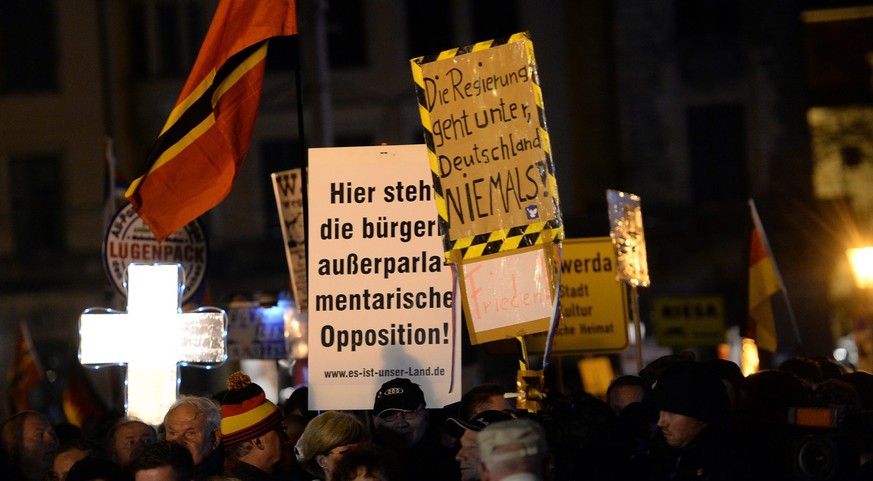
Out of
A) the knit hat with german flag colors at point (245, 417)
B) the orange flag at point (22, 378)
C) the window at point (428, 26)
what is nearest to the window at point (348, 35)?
the window at point (428, 26)

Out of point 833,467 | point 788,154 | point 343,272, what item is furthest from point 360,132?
point 833,467

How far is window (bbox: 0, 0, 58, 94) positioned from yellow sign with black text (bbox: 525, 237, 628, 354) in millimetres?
23440

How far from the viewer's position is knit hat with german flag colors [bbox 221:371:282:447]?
6.80 meters

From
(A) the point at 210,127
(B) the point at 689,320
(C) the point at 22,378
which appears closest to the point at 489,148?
(A) the point at 210,127

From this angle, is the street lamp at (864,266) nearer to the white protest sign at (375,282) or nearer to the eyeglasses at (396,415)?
the white protest sign at (375,282)

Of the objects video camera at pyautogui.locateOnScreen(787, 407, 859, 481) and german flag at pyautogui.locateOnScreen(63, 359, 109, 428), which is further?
german flag at pyautogui.locateOnScreen(63, 359, 109, 428)

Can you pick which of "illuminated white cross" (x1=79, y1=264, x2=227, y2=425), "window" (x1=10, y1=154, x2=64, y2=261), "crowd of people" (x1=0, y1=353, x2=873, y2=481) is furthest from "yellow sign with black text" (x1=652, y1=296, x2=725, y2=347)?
"window" (x1=10, y1=154, x2=64, y2=261)

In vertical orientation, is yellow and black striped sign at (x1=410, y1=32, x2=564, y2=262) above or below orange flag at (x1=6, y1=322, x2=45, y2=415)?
above

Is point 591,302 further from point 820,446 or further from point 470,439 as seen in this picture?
point 820,446

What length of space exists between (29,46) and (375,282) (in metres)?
26.1

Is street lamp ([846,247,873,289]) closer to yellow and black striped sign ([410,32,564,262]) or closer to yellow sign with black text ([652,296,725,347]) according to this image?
yellow sign with black text ([652,296,725,347])

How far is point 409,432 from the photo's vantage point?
23.3ft

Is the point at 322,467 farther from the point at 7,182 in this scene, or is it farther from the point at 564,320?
the point at 7,182

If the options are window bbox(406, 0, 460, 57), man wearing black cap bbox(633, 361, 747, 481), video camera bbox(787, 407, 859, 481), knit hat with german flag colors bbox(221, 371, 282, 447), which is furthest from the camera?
window bbox(406, 0, 460, 57)
